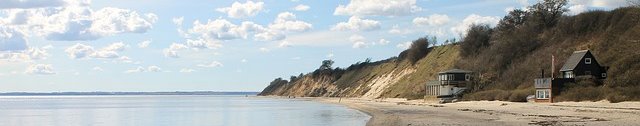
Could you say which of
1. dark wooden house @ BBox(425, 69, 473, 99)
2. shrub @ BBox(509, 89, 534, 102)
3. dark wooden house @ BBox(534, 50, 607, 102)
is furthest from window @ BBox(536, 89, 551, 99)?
dark wooden house @ BBox(425, 69, 473, 99)

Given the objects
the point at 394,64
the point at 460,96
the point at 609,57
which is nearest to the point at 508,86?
the point at 460,96

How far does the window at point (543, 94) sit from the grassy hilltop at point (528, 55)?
4.54 feet

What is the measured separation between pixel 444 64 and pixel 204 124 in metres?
71.2

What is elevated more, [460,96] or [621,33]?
[621,33]

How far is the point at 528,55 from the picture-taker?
88.3 meters

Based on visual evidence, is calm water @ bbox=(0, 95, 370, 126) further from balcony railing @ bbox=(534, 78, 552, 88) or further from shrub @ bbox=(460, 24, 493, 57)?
shrub @ bbox=(460, 24, 493, 57)

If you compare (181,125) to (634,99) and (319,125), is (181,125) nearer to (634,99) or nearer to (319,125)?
(319,125)

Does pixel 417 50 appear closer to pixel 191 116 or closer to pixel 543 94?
pixel 543 94

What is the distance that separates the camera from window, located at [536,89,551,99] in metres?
58.5

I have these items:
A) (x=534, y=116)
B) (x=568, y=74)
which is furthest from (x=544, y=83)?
(x=534, y=116)

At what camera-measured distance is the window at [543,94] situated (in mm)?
58531

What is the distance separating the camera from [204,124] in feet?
146

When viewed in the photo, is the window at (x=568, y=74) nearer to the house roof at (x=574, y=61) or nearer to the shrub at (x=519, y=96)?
the house roof at (x=574, y=61)

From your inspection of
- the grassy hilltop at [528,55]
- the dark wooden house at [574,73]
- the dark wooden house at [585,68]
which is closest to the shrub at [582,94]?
the grassy hilltop at [528,55]
